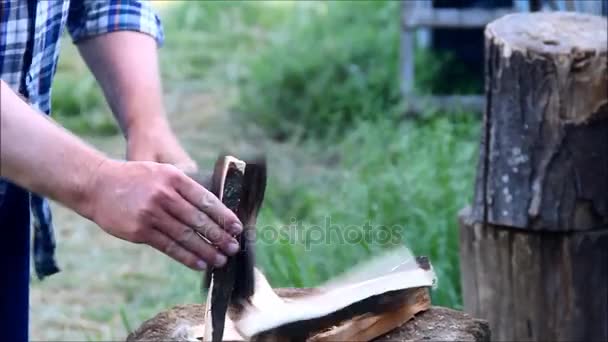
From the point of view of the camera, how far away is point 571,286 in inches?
109

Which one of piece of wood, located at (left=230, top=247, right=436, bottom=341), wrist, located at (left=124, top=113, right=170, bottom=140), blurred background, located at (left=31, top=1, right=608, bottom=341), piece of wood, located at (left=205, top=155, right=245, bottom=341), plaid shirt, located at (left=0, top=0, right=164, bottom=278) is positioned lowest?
blurred background, located at (left=31, top=1, right=608, bottom=341)

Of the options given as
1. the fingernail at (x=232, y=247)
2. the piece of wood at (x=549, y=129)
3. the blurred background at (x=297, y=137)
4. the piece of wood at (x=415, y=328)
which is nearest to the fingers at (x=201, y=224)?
the fingernail at (x=232, y=247)

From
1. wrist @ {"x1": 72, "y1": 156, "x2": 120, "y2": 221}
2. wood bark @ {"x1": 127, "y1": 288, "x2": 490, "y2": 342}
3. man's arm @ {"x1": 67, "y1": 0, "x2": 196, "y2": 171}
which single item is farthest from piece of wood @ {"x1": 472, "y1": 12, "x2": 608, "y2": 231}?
wrist @ {"x1": 72, "y1": 156, "x2": 120, "y2": 221}

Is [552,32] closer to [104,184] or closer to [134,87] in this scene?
[134,87]

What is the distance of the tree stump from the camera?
2680 mm

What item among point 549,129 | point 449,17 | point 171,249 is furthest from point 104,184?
point 449,17

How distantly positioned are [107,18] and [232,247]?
0.91 meters

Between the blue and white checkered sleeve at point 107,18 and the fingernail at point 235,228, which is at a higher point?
the blue and white checkered sleeve at point 107,18

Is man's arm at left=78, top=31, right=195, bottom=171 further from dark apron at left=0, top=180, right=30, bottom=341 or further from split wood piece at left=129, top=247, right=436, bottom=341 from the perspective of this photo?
split wood piece at left=129, top=247, right=436, bottom=341

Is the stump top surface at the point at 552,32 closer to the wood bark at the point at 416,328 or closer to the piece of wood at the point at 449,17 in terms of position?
the wood bark at the point at 416,328

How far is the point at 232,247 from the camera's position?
1779 millimetres

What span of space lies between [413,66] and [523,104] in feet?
9.54

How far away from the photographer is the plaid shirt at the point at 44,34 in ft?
6.84

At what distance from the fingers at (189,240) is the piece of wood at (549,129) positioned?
1.18m
